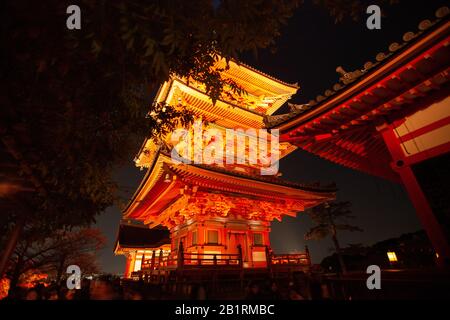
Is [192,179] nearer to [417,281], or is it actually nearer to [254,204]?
[254,204]

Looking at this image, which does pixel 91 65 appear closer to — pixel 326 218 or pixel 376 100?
pixel 376 100

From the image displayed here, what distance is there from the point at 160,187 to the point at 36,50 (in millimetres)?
8146

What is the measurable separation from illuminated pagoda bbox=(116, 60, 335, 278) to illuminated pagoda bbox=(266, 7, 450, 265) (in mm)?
4294

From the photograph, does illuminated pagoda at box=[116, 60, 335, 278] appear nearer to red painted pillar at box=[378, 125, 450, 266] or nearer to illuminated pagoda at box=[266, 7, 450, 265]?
illuminated pagoda at box=[266, 7, 450, 265]

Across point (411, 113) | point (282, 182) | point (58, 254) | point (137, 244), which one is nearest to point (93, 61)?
point (411, 113)

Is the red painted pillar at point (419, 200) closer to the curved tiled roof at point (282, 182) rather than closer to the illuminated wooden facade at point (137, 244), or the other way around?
the curved tiled roof at point (282, 182)

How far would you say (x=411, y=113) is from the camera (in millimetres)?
4699

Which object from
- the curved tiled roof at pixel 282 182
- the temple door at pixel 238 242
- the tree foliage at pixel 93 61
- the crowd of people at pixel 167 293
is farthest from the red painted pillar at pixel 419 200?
the temple door at pixel 238 242

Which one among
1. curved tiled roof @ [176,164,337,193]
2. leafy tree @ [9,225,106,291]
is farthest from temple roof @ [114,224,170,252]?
curved tiled roof @ [176,164,337,193]

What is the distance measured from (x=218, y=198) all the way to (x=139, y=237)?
17.0m

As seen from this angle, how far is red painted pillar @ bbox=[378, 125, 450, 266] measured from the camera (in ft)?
12.6

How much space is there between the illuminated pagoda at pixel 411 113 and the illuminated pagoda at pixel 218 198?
429cm

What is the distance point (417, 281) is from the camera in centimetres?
351

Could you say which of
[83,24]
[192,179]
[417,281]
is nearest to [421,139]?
[417,281]
